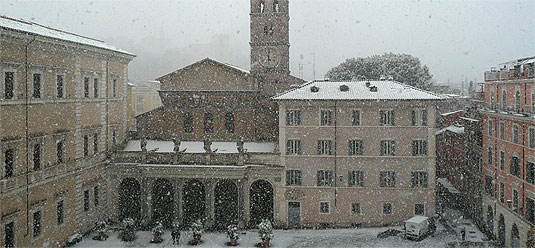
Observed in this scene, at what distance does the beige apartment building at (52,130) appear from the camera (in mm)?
24266

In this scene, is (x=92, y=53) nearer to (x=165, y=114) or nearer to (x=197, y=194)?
(x=165, y=114)

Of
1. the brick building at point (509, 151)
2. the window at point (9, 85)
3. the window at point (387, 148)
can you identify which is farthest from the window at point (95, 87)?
the brick building at point (509, 151)

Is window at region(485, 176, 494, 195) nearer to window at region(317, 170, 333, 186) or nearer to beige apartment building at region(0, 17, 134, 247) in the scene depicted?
window at region(317, 170, 333, 186)

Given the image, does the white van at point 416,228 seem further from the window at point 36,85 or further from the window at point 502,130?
the window at point 36,85

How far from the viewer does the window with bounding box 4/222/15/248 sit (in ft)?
78.1

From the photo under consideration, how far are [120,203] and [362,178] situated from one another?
1831cm

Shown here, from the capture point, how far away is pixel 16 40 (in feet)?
80.5

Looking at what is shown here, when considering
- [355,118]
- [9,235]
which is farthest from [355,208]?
[9,235]

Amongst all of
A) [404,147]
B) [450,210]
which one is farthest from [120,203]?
[450,210]

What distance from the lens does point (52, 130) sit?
28.5 meters

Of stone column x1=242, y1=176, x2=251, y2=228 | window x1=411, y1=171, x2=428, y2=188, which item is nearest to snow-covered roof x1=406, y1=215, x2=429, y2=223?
window x1=411, y1=171, x2=428, y2=188

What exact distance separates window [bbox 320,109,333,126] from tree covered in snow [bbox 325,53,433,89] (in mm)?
27026

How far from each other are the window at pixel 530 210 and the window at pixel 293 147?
14907 mm

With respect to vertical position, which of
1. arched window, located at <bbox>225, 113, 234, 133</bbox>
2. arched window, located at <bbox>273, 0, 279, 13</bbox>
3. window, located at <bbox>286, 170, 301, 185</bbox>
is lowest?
window, located at <bbox>286, 170, 301, 185</bbox>
